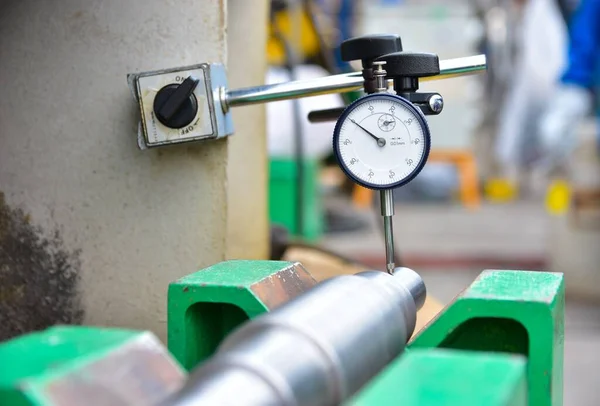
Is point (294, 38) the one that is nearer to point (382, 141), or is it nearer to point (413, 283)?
point (382, 141)

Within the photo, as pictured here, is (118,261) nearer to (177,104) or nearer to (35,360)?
(177,104)

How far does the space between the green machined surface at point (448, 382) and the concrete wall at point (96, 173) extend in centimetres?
66

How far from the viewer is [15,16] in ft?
4.04

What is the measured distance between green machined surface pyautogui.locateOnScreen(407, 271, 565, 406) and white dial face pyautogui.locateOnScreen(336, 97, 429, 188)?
183mm

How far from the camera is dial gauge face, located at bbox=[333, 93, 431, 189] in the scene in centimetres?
103

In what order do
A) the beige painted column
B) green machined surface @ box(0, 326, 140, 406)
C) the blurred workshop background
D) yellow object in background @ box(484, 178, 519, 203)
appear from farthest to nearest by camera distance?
yellow object in background @ box(484, 178, 519, 203) → the blurred workshop background → the beige painted column → green machined surface @ box(0, 326, 140, 406)

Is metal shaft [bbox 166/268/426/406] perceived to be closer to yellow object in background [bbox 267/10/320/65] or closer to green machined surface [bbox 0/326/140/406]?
green machined surface [bbox 0/326/140/406]

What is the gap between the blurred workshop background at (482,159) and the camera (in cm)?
336

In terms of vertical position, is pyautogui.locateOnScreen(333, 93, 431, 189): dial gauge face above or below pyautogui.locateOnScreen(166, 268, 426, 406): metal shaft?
above

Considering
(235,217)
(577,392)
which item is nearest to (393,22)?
(577,392)

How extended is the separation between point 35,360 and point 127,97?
0.68 meters

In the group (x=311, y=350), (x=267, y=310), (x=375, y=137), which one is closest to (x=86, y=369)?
(x=311, y=350)

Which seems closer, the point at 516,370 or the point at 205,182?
the point at 516,370

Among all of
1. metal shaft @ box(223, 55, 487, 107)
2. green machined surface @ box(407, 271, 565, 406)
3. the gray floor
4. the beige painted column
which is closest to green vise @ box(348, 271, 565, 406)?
green machined surface @ box(407, 271, 565, 406)
